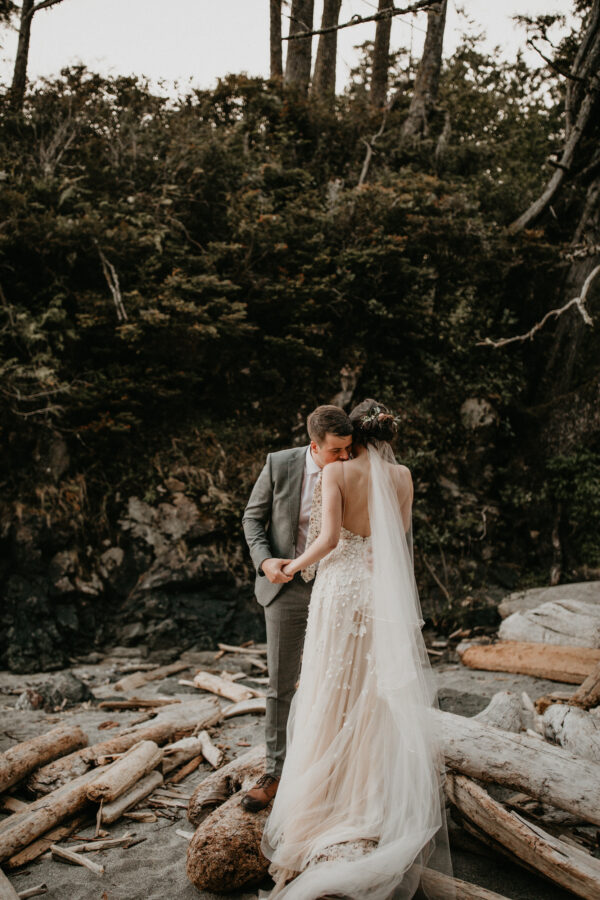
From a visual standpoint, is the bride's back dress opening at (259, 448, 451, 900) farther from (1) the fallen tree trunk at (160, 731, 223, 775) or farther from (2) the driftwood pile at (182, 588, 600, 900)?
(1) the fallen tree trunk at (160, 731, 223, 775)

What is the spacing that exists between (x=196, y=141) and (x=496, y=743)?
1194 centimetres

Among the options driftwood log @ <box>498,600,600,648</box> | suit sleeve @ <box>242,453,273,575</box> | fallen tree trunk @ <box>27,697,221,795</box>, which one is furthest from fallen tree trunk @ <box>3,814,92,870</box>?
driftwood log @ <box>498,600,600,648</box>

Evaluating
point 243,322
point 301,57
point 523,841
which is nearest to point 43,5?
point 301,57

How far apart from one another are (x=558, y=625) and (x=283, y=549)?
5.64 metres

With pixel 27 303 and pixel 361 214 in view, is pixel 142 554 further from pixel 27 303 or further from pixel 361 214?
pixel 361 214

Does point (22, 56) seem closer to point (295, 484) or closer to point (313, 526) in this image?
point (295, 484)

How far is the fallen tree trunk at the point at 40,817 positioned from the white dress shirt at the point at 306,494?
226cm

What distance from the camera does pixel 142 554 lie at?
377 inches

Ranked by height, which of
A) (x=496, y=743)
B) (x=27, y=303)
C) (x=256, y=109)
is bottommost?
(x=496, y=743)

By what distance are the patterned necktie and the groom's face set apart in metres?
0.14

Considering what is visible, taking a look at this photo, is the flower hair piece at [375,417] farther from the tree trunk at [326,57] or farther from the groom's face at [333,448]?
the tree trunk at [326,57]

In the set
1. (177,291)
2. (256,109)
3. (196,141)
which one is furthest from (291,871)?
(256,109)

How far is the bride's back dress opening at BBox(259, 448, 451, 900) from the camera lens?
2.76 meters

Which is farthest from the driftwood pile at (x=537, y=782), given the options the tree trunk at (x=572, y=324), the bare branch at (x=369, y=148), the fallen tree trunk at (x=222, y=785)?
the bare branch at (x=369, y=148)
